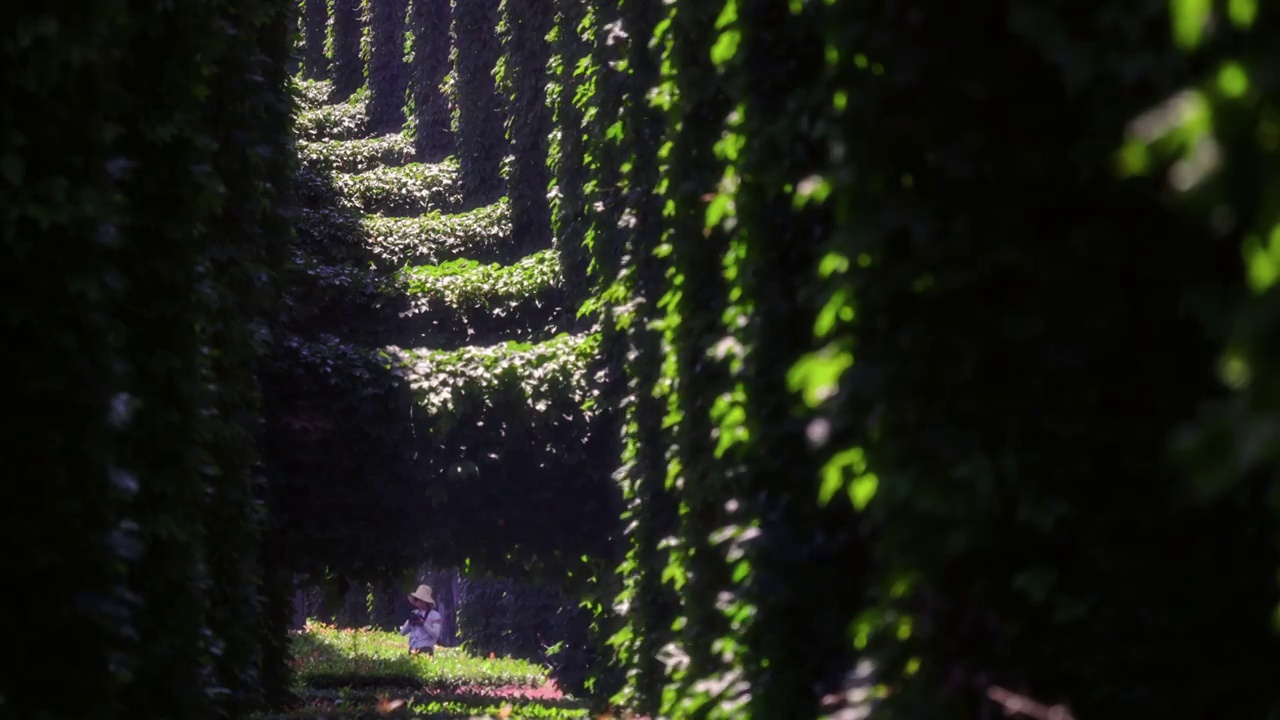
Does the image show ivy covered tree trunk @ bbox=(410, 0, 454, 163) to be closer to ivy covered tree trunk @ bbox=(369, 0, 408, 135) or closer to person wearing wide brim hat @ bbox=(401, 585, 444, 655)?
ivy covered tree trunk @ bbox=(369, 0, 408, 135)

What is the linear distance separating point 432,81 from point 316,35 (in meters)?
18.9

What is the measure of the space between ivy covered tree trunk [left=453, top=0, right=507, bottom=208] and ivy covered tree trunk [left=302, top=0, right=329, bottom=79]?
23.5 metres

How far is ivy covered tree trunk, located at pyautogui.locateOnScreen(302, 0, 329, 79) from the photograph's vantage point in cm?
4553

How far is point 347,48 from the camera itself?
1629 inches

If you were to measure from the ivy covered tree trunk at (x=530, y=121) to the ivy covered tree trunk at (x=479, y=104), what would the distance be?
3.05 metres

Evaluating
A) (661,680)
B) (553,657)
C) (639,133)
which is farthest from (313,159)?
(661,680)

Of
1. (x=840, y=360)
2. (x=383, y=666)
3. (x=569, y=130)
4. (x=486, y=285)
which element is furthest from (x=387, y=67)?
(x=840, y=360)

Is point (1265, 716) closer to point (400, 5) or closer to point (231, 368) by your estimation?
point (231, 368)

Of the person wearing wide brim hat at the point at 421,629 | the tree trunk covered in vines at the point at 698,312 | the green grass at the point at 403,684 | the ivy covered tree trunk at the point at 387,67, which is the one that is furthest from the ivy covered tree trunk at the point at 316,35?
the tree trunk covered in vines at the point at 698,312

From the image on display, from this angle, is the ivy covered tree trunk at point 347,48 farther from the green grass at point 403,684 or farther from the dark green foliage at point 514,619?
the green grass at point 403,684

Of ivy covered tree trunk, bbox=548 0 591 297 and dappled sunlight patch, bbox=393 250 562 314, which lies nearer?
ivy covered tree trunk, bbox=548 0 591 297

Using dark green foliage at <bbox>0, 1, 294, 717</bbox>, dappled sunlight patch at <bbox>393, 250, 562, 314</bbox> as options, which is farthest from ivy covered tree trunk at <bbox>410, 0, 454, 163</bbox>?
dark green foliage at <bbox>0, 1, 294, 717</bbox>

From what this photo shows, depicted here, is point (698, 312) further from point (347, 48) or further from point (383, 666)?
point (347, 48)

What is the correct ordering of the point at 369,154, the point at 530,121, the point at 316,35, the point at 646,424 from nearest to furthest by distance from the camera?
the point at 646,424
the point at 530,121
the point at 369,154
the point at 316,35
